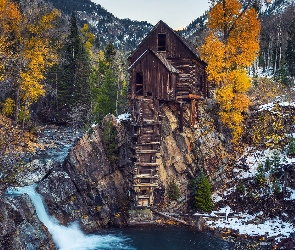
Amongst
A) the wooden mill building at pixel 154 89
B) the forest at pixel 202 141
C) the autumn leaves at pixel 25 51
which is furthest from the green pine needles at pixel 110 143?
the autumn leaves at pixel 25 51

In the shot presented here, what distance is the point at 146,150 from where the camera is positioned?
2795 cm

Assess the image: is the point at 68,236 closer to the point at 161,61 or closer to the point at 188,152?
the point at 188,152

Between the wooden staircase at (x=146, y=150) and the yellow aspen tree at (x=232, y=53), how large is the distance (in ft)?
21.9

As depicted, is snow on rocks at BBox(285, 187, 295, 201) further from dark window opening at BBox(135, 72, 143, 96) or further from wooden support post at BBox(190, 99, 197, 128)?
dark window opening at BBox(135, 72, 143, 96)

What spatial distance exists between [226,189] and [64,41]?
138 ft

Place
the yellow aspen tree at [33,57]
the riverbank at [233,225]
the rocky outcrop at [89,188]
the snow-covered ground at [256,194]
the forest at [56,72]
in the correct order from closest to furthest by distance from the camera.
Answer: the riverbank at [233,225]
the snow-covered ground at [256,194]
the rocky outcrop at [89,188]
the forest at [56,72]
the yellow aspen tree at [33,57]

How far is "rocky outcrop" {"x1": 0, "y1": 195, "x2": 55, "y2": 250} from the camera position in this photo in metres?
18.7

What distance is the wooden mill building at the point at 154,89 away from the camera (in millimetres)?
27859

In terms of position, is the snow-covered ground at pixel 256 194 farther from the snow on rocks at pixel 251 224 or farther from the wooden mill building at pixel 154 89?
the wooden mill building at pixel 154 89

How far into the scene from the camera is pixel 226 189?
29047 millimetres

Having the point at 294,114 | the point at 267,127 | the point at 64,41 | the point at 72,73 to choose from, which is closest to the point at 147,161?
the point at 267,127

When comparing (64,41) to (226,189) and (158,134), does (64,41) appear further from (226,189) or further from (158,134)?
(226,189)

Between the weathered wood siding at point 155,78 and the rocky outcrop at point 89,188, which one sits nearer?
the rocky outcrop at point 89,188

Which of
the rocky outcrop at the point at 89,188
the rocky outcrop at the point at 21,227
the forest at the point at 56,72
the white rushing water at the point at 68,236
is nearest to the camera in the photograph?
the rocky outcrop at the point at 21,227
